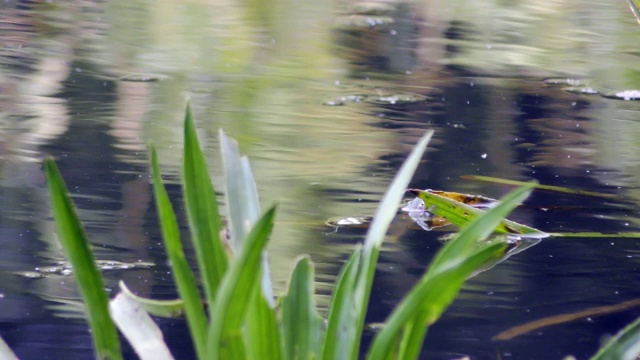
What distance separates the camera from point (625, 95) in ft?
9.41

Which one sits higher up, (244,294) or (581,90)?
(244,294)

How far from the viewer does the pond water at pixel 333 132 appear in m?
1.36

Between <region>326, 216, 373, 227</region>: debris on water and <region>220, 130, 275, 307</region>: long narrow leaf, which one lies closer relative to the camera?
<region>220, 130, 275, 307</region>: long narrow leaf

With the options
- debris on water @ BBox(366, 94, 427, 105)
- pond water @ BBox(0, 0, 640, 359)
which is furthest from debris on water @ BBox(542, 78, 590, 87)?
debris on water @ BBox(366, 94, 427, 105)

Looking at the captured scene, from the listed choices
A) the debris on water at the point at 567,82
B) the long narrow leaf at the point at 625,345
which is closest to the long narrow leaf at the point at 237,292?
the long narrow leaf at the point at 625,345

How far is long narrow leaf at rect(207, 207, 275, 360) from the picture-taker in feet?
2.27

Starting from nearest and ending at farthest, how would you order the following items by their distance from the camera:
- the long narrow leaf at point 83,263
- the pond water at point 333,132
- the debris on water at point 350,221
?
1. the long narrow leaf at point 83,263
2. the pond water at point 333,132
3. the debris on water at point 350,221

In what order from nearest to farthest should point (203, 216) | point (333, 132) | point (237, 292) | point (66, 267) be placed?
point (237, 292) → point (203, 216) → point (66, 267) → point (333, 132)

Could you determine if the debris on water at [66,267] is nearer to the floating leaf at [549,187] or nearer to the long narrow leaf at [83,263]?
the long narrow leaf at [83,263]

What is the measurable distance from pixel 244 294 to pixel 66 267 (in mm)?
768

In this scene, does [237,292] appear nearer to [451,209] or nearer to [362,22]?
[451,209]

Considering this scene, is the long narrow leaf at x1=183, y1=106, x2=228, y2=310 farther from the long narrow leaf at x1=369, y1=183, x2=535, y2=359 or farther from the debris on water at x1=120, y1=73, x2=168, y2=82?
the debris on water at x1=120, y1=73, x2=168, y2=82

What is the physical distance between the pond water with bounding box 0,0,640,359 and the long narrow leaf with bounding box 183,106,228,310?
0.20 feet

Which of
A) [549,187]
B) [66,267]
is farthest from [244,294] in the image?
[549,187]
